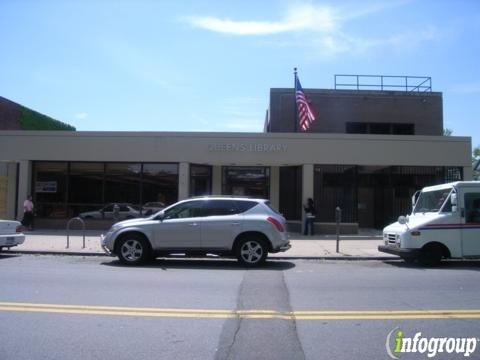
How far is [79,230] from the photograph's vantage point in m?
20.8

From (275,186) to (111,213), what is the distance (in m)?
7.36

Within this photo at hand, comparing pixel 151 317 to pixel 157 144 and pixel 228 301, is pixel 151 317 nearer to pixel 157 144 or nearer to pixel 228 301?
pixel 228 301

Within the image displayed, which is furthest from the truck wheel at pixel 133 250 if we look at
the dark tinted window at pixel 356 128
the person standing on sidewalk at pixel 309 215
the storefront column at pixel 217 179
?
the dark tinted window at pixel 356 128

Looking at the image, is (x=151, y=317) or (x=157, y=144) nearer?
(x=151, y=317)

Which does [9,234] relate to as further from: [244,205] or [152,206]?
[152,206]

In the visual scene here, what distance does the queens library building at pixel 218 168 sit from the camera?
20516mm

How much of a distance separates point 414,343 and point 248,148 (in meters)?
15.3

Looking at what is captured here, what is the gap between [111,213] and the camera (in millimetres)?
20922

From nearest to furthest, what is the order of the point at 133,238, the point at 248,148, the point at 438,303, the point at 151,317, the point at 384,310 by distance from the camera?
the point at 151,317, the point at 384,310, the point at 438,303, the point at 133,238, the point at 248,148

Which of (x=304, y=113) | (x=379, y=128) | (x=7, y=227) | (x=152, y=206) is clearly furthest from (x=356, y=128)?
(x=7, y=227)

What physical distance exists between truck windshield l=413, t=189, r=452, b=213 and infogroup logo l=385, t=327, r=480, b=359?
24.5 ft

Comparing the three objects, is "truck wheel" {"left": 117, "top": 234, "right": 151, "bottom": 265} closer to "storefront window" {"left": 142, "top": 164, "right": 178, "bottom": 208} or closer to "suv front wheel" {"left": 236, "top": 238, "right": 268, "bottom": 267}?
"suv front wheel" {"left": 236, "top": 238, "right": 268, "bottom": 267}

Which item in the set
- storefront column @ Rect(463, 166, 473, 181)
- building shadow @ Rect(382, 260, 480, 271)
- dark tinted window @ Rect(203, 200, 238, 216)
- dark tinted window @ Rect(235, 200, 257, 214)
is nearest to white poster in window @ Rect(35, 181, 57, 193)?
dark tinted window @ Rect(203, 200, 238, 216)

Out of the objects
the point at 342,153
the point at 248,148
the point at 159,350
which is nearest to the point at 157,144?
the point at 248,148
